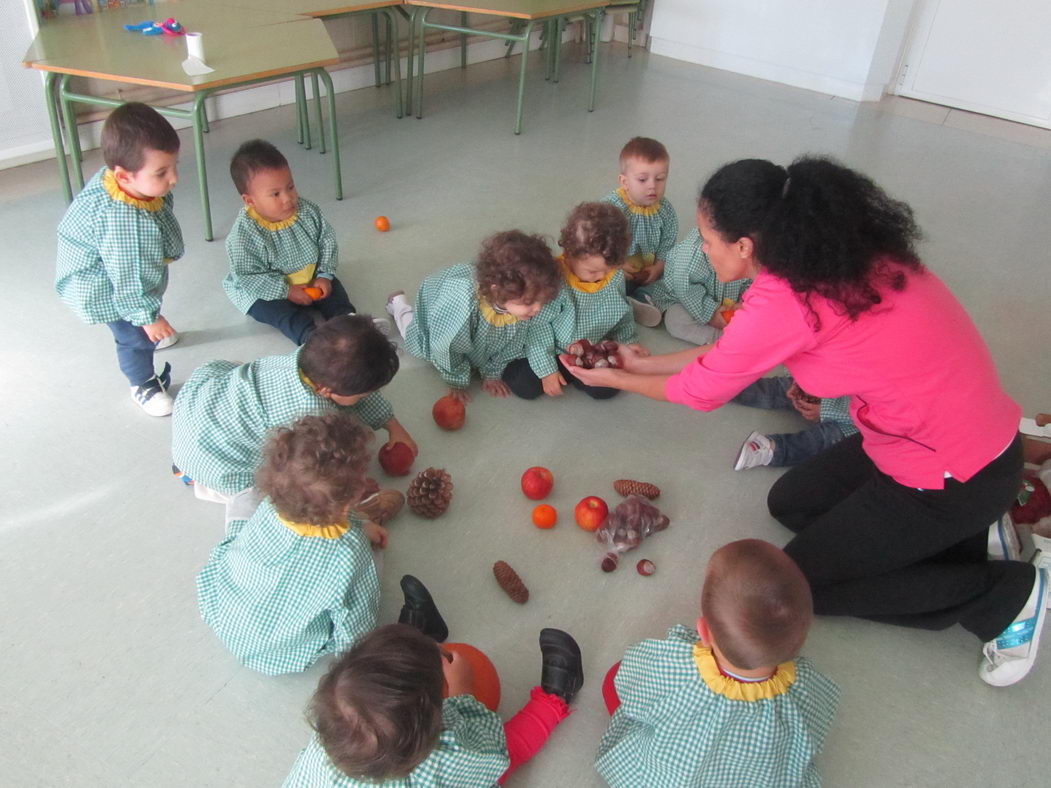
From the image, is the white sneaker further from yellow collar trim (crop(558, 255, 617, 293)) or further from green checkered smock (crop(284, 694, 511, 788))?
green checkered smock (crop(284, 694, 511, 788))

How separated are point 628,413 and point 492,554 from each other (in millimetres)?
801

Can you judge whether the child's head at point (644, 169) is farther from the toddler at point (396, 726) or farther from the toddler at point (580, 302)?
the toddler at point (396, 726)

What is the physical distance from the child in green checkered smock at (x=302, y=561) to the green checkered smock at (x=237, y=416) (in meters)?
0.25

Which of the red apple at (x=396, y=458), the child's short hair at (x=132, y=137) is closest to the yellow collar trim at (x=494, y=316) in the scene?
the red apple at (x=396, y=458)

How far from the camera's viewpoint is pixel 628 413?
2629 millimetres

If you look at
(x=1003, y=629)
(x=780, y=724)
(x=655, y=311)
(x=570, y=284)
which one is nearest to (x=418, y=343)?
(x=570, y=284)

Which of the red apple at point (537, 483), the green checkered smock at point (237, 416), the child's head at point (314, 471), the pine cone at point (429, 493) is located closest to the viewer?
the child's head at point (314, 471)

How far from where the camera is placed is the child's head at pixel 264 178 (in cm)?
253

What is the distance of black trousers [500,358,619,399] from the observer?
8.52 feet

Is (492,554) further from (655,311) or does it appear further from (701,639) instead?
(655,311)

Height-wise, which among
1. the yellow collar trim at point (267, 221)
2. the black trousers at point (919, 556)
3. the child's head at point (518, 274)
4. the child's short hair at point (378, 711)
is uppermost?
the child's head at point (518, 274)

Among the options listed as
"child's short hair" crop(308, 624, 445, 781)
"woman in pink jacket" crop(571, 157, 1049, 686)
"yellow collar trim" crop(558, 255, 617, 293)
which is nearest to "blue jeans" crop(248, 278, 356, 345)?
"yellow collar trim" crop(558, 255, 617, 293)

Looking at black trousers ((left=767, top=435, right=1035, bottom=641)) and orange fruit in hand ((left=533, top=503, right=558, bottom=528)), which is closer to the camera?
black trousers ((left=767, top=435, right=1035, bottom=641))

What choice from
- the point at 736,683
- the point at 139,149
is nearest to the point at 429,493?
the point at 736,683
